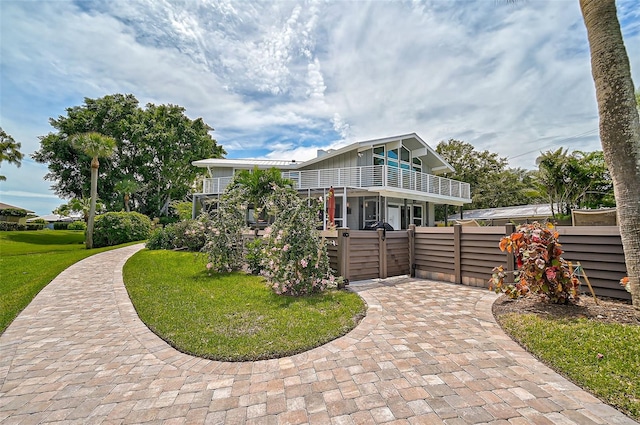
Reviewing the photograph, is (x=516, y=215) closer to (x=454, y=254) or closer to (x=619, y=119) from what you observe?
(x=454, y=254)

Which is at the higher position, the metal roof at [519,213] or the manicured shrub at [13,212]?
the manicured shrub at [13,212]

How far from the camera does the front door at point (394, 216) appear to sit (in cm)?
1691

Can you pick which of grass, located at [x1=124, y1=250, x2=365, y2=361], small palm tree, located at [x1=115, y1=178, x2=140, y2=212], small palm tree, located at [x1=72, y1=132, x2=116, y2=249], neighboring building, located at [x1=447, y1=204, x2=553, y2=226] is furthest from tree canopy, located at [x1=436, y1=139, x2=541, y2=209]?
small palm tree, located at [x1=115, y1=178, x2=140, y2=212]

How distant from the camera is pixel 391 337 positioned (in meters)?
3.62

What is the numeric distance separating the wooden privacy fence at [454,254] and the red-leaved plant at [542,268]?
1.00 metres

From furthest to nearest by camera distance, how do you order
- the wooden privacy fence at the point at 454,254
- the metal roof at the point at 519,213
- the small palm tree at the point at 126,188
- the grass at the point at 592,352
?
1. the small palm tree at the point at 126,188
2. the metal roof at the point at 519,213
3. the wooden privacy fence at the point at 454,254
4. the grass at the point at 592,352

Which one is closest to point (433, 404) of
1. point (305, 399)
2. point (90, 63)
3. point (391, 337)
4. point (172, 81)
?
point (305, 399)

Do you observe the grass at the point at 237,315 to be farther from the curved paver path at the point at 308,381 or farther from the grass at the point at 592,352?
the grass at the point at 592,352

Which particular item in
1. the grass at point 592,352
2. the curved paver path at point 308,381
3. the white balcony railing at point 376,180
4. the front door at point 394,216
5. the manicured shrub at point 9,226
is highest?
the white balcony railing at point 376,180

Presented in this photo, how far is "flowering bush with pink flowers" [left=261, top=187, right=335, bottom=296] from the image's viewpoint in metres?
5.51

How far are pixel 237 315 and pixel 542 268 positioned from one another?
15.6ft

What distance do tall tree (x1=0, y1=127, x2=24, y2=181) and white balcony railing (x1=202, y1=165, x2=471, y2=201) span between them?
23.0 meters

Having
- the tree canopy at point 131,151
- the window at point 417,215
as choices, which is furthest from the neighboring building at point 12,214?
the window at point 417,215

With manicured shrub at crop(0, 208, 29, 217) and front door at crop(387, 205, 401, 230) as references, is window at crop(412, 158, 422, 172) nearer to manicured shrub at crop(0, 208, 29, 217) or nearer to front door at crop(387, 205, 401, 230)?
front door at crop(387, 205, 401, 230)
